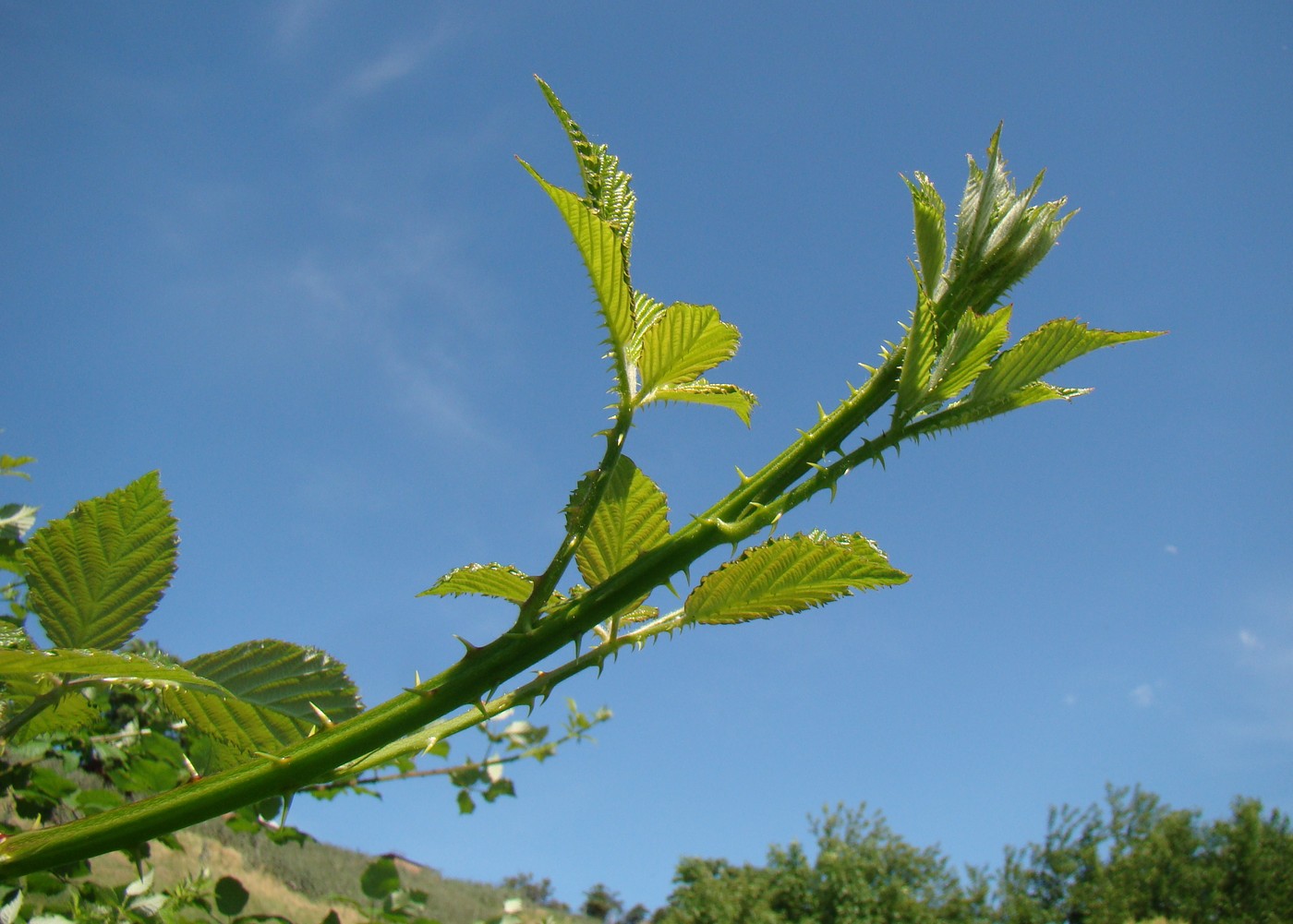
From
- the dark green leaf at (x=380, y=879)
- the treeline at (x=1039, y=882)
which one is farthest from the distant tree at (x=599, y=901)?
the dark green leaf at (x=380, y=879)

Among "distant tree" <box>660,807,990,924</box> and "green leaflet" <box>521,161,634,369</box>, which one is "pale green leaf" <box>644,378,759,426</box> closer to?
"green leaflet" <box>521,161,634,369</box>

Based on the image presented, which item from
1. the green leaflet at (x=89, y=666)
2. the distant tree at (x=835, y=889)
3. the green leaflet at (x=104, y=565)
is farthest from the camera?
the distant tree at (x=835, y=889)

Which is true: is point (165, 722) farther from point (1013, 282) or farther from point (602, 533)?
point (1013, 282)

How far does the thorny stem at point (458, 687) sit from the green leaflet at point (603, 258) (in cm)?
13

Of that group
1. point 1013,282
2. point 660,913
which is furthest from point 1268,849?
point 1013,282

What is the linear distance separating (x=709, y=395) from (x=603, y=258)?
0.15m

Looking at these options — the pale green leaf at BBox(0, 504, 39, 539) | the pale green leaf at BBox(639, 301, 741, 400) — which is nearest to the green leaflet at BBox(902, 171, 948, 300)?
the pale green leaf at BBox(639, 301, 741, 400)

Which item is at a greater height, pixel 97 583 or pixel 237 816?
pixel 97 583

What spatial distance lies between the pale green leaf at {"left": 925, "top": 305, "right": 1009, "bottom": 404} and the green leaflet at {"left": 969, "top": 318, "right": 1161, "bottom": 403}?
2 centimetres

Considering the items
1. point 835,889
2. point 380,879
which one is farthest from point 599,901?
point 380,879

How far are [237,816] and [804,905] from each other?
3241cm

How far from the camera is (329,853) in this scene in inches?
150

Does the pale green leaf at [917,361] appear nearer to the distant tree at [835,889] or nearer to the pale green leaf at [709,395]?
the pale green leaf at [709,395]

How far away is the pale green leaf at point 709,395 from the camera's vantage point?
0.69 m
